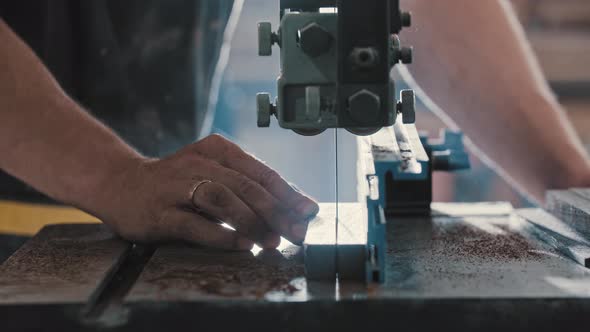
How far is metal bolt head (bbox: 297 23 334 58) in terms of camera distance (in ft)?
3.04

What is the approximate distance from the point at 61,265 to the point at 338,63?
0.46 metres

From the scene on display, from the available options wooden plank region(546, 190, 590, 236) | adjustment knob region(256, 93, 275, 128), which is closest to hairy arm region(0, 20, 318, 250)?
adjustment knob region(256, 93, 275, 128)

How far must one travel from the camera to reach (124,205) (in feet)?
3.75

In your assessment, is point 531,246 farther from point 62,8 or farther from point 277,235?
point 62,8

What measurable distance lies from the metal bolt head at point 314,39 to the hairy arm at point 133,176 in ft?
0.81

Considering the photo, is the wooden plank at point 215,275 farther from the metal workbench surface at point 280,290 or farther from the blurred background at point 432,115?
the blurred background at point 432,115

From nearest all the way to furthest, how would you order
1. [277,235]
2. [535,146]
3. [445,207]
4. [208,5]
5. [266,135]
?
1. [277,235]
2. [445,207]
3. [535,146]
4. [208,5]
5. [266,135]

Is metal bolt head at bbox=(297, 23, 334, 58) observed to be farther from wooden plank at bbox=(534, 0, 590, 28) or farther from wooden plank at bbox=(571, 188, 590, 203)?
wooden plank at bbox=(534, 0, 590, 28)

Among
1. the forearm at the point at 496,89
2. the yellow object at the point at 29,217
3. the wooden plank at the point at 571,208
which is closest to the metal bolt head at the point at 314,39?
the wooden plank at the point at 571,208

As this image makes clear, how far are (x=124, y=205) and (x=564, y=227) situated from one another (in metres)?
0.67

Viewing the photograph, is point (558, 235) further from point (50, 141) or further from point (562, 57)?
point (562, 57)

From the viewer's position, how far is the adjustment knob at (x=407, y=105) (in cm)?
99

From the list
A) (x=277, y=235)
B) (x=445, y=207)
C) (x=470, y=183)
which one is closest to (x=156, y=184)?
(x=277, y=235)

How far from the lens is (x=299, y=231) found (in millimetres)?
1076
